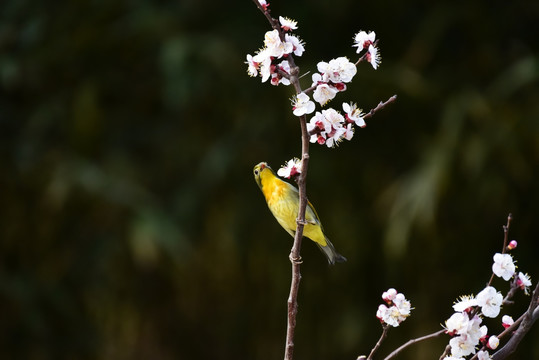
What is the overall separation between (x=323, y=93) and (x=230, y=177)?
2.23 meters

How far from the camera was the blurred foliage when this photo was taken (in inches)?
105

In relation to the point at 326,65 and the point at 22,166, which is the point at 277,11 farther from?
the point at 326,65

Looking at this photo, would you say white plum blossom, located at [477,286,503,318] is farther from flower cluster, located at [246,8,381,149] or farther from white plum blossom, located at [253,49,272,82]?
white plum blossom, located at [253,49,272,82]

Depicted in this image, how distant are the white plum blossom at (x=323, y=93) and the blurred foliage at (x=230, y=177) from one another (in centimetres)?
179

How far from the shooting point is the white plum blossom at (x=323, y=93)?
759 mm

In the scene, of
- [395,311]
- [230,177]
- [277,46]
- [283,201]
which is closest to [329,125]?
[277,46]

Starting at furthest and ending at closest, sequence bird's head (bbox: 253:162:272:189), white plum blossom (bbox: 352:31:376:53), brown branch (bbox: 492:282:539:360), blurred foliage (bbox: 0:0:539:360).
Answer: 1. blurred foliage (bbox: 0:0:539:360)
2. bird's head (bbox: 253:162:272:189)
3. white plum blossom (bbox: 352:31:376:53)
4. brown branch (bbox: 492:282:539:360)

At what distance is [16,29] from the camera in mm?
3059

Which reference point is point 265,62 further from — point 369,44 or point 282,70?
point 369,44

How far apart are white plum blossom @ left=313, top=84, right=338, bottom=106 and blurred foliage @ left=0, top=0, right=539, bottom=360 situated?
1.79m

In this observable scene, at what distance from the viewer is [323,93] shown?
0.76 m

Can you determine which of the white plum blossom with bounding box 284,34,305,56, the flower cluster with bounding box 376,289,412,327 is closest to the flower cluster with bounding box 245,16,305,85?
the white plum blossom with bounding box 284,34,305,56

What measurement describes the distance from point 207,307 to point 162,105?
3.25 feet

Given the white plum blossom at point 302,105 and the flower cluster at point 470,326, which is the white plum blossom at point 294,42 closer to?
the white plum blossom at point 302,105
